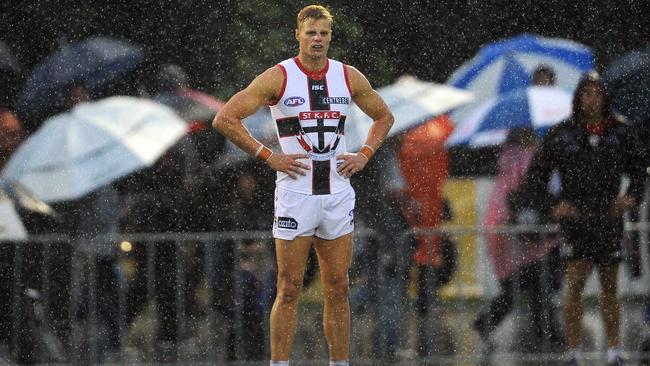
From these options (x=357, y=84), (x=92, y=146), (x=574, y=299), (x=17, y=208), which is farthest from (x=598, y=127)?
(x=17, y=208)

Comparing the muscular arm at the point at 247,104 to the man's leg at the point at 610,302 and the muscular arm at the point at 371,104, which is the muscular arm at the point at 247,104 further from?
the man's leg at the point at 610,302

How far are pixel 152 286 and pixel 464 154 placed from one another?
1884 mm

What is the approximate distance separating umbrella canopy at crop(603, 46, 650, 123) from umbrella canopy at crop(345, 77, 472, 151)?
0.83 meters

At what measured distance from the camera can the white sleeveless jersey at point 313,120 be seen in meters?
6.94

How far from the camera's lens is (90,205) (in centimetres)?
904

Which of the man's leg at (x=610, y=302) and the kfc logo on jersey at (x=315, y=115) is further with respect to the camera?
the man's leg at (x=610, y=302)

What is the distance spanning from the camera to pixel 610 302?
845cm

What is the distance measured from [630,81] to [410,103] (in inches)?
48.8

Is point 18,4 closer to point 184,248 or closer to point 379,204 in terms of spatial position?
point 184,248

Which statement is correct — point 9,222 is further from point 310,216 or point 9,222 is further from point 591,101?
point 591,101

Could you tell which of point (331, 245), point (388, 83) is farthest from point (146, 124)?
point (331, 245)

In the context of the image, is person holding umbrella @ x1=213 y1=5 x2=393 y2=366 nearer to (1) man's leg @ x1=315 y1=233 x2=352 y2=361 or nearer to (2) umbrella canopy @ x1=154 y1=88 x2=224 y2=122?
(1) man's leg @ x1=315 y1=233 x2=352 y2=361

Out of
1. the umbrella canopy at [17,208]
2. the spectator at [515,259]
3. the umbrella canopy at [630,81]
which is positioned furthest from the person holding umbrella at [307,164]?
the umbrella canopy at [630,81]

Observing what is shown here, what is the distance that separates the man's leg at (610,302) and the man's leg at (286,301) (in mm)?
2161
